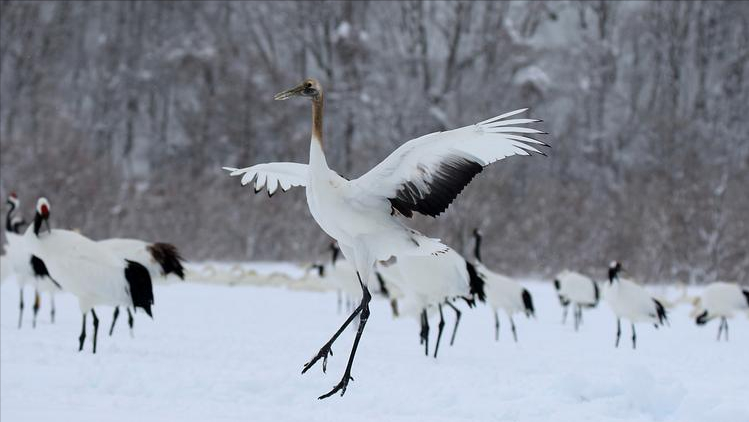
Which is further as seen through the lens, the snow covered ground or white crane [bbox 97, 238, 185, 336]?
white crane [bbox 97, 238, 185, 336]

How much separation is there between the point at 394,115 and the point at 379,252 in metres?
20.7

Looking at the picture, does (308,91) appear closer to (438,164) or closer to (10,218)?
(438,164)

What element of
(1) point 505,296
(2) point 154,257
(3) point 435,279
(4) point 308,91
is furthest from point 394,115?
(4) point 308,91

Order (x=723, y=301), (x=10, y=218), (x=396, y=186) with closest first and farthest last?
1. (x=396, y=186)
2. (x=10, y=218)
3. (x=723, y=301)

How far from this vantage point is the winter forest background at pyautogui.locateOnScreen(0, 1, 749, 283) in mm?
22062

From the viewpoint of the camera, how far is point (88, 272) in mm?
7625

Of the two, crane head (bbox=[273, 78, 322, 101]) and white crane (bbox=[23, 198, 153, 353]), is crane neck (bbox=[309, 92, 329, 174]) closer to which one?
crane head (bbox=[273, 78, 322, 101])

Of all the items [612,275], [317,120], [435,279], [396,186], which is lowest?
[435,279]

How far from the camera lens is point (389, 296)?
1177cm

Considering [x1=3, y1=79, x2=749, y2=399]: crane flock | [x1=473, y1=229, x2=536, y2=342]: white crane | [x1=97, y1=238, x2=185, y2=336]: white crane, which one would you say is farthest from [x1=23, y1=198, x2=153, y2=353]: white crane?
[x1=473, y1=229, x2=536, y2=342]: white crane

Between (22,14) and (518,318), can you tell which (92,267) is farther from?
(22,14)

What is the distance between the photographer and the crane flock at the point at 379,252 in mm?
4367

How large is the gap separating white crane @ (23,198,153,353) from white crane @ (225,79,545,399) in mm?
3659

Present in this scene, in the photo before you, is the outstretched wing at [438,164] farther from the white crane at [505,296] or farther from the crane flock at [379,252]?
the white crane at [505,296]
